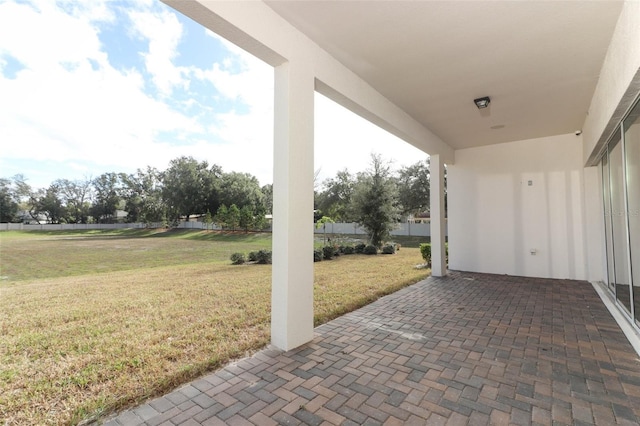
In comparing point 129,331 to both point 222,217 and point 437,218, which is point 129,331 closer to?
point 437,218

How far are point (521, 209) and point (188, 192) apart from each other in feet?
90.6

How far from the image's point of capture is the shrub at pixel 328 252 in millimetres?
10461

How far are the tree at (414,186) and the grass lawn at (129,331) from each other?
579 inches

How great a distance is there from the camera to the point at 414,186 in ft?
70.5

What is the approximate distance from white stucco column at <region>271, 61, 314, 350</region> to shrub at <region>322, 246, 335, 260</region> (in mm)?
7628

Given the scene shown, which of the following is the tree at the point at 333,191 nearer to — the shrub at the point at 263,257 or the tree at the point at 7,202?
the shrub at the point at 263,257

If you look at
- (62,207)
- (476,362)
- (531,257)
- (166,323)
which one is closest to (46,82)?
(166,323)

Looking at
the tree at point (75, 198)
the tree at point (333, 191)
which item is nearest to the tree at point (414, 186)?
the tree at point (333, 191)

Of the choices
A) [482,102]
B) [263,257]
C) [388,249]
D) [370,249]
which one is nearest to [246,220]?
[370,249]

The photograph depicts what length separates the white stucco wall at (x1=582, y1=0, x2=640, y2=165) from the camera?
201 cm

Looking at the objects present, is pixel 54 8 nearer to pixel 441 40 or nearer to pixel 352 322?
Result: pixel 441 40

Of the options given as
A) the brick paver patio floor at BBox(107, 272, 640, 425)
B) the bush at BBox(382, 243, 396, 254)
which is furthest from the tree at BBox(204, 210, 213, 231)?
the brick paver patio floor at BBox(107, 272, 640, 425)

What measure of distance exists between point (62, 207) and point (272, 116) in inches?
1029

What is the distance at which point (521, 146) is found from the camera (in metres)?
6.34
